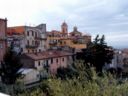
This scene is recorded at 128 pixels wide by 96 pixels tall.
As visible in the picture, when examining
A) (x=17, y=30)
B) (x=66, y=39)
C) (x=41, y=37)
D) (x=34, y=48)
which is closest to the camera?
(x=17, y=30)

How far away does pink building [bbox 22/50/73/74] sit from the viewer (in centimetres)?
3650

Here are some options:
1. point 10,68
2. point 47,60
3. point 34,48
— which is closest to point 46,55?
point 47,60

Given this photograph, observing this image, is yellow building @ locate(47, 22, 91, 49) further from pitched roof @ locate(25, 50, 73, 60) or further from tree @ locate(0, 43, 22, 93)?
tree @ locate(0, 43, 22, 93)

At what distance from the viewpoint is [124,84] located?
6730mm

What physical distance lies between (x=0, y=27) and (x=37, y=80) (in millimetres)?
7851

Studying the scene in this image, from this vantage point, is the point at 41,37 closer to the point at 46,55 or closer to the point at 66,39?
the point at 46,55

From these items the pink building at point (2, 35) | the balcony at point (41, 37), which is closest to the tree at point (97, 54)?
the balcony at point (41, 37)

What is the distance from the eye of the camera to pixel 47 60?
→ 3944 centimetres

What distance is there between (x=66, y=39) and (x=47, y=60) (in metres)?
16.2

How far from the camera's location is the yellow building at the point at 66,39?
52.6 meters

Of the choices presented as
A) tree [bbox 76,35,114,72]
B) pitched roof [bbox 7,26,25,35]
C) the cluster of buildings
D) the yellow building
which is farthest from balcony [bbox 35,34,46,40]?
tree [bbox 76,35,114,72]

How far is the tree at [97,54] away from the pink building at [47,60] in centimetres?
247

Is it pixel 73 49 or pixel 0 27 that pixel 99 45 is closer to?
pixel 73 49

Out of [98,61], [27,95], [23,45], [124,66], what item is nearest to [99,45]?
[98,61]
